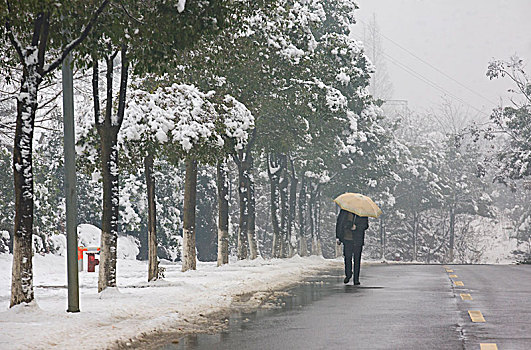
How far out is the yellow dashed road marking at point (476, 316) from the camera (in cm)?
1094

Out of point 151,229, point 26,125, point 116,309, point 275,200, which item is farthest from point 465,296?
point 275,200

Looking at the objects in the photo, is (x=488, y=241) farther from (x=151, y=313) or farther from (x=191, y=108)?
(x=151, y=313)

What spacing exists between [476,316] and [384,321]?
4.48ft

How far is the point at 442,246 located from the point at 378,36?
4412 cm

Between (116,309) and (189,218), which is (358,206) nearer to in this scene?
(116,309)

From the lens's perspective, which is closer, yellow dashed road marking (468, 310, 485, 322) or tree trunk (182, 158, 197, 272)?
yellow dashed road marking (468, 310, 485, 322)

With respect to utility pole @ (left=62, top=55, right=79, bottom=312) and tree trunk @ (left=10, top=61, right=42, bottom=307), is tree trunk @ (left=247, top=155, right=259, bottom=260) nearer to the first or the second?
tree trunk @ (left=10, top=61, right=42, bottom=307)

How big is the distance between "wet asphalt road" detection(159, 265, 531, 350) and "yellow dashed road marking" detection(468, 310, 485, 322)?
73 mm

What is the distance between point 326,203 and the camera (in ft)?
221

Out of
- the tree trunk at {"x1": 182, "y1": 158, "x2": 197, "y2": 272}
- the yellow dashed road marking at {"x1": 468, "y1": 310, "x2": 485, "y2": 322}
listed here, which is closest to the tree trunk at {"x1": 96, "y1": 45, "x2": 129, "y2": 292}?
the yellow dashed road marking at {"x1": 468, "y1": 310, "x2": 485, "y2": 322}

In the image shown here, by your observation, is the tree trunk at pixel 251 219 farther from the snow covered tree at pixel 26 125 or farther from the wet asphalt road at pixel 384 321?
the snow covered tree at pixel 26 125

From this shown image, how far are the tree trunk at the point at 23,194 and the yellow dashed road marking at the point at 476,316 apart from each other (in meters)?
6.04

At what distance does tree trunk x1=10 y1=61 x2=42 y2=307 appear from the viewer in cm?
1134

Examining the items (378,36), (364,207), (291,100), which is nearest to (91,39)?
(364,207)
